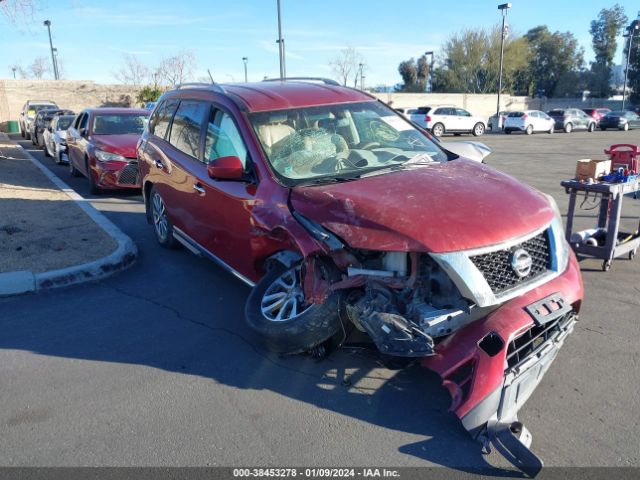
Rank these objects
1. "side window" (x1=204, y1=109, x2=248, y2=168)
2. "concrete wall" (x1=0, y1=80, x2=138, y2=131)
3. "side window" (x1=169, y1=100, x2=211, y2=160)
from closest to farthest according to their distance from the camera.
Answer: "side window" (x1=204, y1=109, x2=248, y2=168), "side window" (x1=169, y1=100, x2=211, y2=160), "concrete wall" (x1=0, y1=80, x2=138, y2=131)

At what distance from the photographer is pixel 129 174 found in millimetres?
10680

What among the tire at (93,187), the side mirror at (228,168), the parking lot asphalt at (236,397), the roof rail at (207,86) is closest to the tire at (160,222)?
the roof rail at (207,86)

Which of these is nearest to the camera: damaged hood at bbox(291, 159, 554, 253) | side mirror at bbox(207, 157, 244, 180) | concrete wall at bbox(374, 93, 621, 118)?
damaged hood at bbox(291, 159, 554, 253)

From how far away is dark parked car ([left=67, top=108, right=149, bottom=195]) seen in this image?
34.8ft

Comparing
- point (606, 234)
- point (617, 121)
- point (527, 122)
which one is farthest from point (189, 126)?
point (617, 121)

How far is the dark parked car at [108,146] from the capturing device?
1059 centimetres

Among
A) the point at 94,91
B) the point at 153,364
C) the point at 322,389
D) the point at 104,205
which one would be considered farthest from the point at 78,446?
the point at 94,91

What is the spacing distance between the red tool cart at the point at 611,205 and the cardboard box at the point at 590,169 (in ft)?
0.30

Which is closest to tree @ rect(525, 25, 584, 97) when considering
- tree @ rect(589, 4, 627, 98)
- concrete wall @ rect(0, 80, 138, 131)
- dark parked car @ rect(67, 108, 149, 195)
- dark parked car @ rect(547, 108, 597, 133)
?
tree @ rect(589, 4, 627, 98)

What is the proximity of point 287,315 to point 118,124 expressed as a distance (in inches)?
373

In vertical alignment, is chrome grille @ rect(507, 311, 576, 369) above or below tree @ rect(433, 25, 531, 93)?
below

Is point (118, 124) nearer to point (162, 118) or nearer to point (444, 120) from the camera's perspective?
point (162, 118)

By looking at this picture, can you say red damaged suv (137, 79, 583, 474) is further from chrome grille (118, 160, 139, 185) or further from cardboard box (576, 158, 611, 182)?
chrome grille (118, 160, 139, 185)

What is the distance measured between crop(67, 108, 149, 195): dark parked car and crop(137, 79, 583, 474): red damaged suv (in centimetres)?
588
